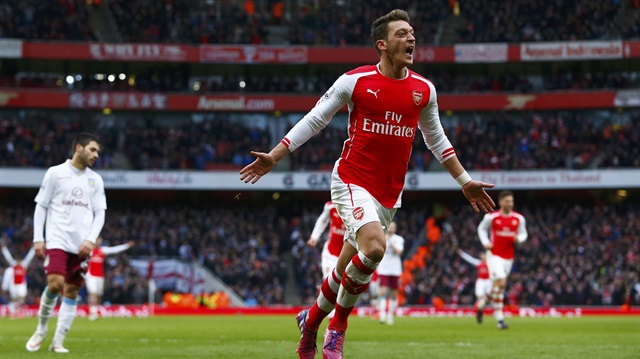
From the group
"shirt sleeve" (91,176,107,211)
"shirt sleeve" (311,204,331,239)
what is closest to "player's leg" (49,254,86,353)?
"shirt sleeve" (91,176,107,211)

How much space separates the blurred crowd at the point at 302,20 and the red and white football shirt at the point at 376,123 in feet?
139


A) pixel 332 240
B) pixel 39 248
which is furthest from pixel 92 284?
pixel 39 248

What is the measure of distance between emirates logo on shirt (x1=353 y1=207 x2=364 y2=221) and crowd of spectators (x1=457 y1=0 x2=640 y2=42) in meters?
42.9

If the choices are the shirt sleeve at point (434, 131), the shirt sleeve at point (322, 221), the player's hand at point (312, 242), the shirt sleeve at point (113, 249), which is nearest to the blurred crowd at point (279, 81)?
the shirt sleeve at point (113, 249)

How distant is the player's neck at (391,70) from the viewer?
8742 mm

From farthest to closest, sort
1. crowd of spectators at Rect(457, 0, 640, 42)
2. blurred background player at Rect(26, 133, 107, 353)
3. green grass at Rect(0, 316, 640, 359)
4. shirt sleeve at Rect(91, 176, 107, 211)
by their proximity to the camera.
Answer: crowd of spectators at Rect(457, 0, 640, 42) → shirt sleeve at Rect(91, 176, 107, 211) → blurred background player at Rect(26, 133, 107, 353) → green grass at Rect(0, 316, 640, 359)

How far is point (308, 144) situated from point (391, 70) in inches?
1636

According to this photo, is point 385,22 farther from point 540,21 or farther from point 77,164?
point 540,21

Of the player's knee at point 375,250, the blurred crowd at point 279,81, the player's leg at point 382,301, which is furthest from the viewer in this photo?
the blurred crowd at point 279,81

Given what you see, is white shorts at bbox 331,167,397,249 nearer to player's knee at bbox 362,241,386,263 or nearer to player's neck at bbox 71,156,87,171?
player's knee at bbox 362,241,386,263

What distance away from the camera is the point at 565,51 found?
1901 inches

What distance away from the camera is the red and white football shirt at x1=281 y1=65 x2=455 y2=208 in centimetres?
863

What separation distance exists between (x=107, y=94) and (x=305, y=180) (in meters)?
10.9

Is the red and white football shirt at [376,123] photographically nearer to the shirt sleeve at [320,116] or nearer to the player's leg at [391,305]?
the shirt sleeve at [320,116]
